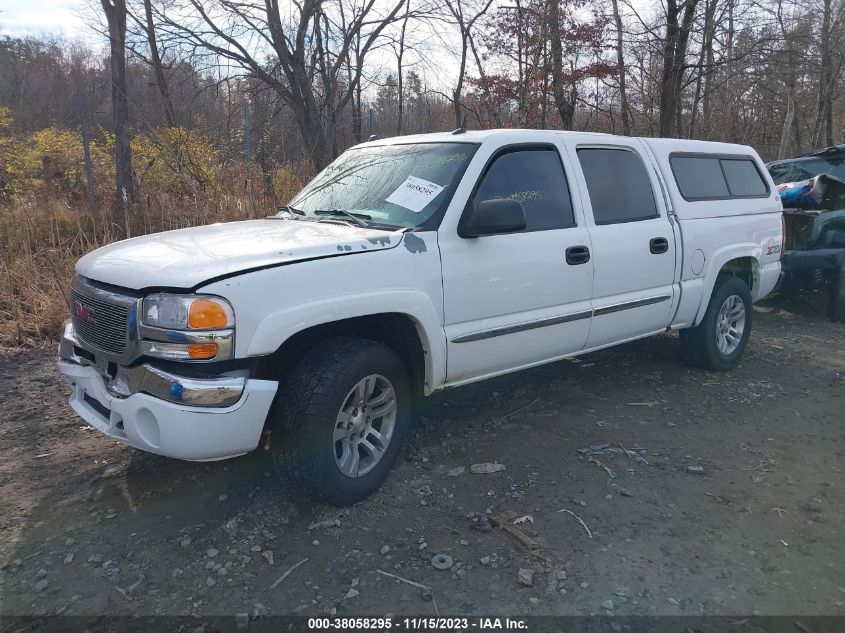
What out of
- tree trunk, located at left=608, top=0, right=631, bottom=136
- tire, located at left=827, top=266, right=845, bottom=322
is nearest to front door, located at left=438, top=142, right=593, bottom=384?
tire, located at left=827, top=266, right=845, bottom=322

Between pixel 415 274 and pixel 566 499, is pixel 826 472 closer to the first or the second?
pixel 566 499

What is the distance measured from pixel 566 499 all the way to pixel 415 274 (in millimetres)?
1434

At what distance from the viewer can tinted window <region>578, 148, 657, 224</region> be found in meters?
4.25

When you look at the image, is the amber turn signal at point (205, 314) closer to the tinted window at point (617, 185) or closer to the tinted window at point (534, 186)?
the tinted window at point (534, 186)

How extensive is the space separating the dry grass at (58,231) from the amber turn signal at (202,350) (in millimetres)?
3969

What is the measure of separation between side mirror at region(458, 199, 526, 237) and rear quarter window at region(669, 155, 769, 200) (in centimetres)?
220

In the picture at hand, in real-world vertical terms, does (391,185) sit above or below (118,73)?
below

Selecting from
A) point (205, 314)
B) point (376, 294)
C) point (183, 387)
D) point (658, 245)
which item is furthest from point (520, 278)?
point (183, 387)

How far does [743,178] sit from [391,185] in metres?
3.61

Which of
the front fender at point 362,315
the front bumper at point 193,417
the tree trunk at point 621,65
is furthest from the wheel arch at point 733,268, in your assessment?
the tree trunk at point 621,65

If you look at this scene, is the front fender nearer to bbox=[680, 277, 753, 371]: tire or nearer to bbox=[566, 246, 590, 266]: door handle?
bbox=[566, 246, 590, 266]: door handle

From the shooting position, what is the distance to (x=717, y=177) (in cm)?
533

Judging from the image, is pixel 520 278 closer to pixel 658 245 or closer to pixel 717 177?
pixel 658 245

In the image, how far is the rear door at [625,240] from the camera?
419cm
